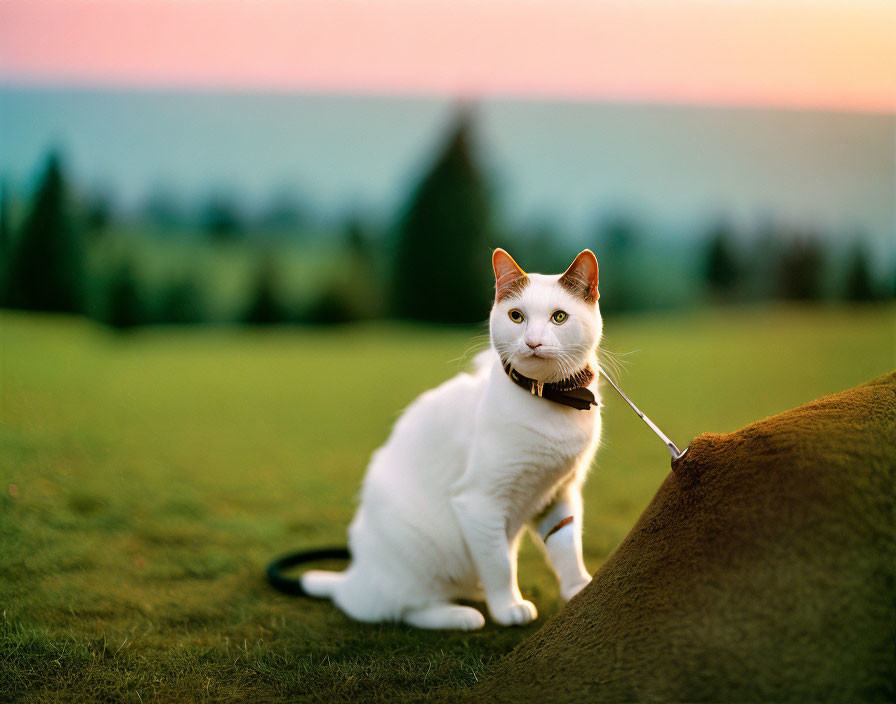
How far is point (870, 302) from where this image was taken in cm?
738

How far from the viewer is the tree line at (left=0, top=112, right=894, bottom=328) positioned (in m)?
6.81

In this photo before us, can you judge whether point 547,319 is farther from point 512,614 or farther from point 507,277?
point 512,614

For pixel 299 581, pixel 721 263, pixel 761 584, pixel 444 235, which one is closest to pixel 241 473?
pixel 299 581

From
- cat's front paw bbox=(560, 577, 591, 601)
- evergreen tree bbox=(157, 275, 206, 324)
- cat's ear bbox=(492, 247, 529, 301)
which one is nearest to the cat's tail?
cat's front paw bbox=(560, 577, 591, 601)

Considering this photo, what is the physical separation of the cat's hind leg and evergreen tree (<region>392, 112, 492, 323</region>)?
5.65 meters

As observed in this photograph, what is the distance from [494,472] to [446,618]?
447 millimetres

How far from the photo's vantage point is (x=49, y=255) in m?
5.62

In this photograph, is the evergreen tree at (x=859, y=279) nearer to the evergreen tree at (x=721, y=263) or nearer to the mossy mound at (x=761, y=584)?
the evergreen tree at (x=721, y=263)

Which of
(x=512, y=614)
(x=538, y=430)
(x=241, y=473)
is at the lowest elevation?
(x=241, y=473)

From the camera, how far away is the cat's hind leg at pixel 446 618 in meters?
1.83

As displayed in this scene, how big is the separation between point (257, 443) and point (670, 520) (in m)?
3.16

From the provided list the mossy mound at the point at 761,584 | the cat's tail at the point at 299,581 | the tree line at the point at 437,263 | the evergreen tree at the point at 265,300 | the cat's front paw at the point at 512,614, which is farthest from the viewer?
the evergreen tree at the point at 265,300

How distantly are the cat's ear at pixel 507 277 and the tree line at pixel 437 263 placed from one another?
5.03 metres

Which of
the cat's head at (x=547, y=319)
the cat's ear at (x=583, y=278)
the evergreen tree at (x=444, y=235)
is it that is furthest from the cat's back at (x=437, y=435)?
the evergreen tree at (x=444, y=235)
